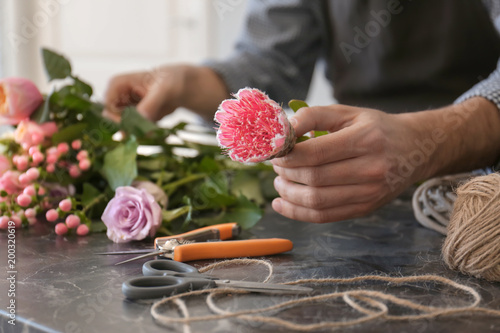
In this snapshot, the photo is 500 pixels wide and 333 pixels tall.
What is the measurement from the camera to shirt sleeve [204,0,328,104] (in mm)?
1204

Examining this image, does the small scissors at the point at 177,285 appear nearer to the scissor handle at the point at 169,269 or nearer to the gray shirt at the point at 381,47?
the scissor handle at the point at 169,269

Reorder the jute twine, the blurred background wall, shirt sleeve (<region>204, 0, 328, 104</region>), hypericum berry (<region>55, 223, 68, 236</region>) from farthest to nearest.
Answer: the blurred background wall < shirt sleeve (<region>204, 0, 328, 104</region>) < hypericum berry (<region>55, 223, 68, 236</region>) < the jute twine

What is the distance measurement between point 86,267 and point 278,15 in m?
0.91

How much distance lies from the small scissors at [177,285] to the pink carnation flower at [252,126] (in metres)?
0.11

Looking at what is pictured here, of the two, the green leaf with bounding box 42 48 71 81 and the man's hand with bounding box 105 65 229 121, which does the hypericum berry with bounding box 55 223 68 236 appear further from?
the man's hand with bounding box 105 65 229 121

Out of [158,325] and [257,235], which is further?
[257,235]

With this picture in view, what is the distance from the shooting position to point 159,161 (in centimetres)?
77

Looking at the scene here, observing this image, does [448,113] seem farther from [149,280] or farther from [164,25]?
[164,25]

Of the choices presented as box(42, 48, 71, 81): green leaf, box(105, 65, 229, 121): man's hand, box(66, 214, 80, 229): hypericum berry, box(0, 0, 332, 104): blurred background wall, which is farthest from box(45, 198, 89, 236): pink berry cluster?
box(0, 0, 332, 104): blurred background wall

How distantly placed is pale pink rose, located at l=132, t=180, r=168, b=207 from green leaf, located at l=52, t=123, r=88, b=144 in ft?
0.39

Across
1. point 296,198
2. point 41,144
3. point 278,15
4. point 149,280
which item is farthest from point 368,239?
point 278,15

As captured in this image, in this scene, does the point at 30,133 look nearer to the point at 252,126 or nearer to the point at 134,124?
the point at 134,124

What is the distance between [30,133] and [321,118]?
0.41 meters

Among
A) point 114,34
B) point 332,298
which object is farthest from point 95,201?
point 114,34
